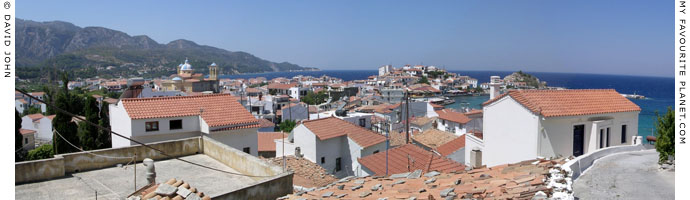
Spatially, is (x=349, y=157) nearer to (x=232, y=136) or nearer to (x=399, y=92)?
(x=232, y=136)

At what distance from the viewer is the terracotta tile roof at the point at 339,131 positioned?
22594 mm

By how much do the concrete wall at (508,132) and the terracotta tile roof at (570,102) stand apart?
13.1 inches

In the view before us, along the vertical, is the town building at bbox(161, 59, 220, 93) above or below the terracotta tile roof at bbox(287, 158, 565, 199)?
above

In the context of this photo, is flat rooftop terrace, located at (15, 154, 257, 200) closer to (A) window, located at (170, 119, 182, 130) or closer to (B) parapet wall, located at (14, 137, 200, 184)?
(B) parapet wall, located at (14, 137, 200, 184)

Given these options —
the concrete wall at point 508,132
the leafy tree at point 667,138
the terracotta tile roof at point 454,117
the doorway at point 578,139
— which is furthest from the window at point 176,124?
the terracotta tile roof at point 454,117

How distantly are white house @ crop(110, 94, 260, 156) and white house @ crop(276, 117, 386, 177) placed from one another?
13.4ft

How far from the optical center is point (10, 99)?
260 inches

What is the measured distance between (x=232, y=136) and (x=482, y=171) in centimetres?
1196

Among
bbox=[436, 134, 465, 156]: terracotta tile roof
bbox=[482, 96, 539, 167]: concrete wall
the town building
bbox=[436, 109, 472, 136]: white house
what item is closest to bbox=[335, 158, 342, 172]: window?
bbox=[436, 134, 465, 156]: terracotta tile roof

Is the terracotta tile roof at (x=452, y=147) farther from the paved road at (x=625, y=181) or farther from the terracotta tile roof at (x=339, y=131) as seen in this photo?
the paved road at (x=625, y=181)

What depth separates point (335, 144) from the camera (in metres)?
23.2

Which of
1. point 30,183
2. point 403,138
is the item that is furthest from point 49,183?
point 403,138

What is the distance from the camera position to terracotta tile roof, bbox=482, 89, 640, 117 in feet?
53.1

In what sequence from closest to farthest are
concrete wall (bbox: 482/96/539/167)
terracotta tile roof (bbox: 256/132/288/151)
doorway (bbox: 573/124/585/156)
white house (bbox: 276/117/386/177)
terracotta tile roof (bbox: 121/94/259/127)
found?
concrete wall (bbox: 482/96/539/167) → doorway (bbox: 573/124/585/156) → terracotta tile roof (bbox: 121/94/259/127) → white house (bbox: 276/117/386/177) → terracotta tile roof (bbox: 256/132/288/151)
